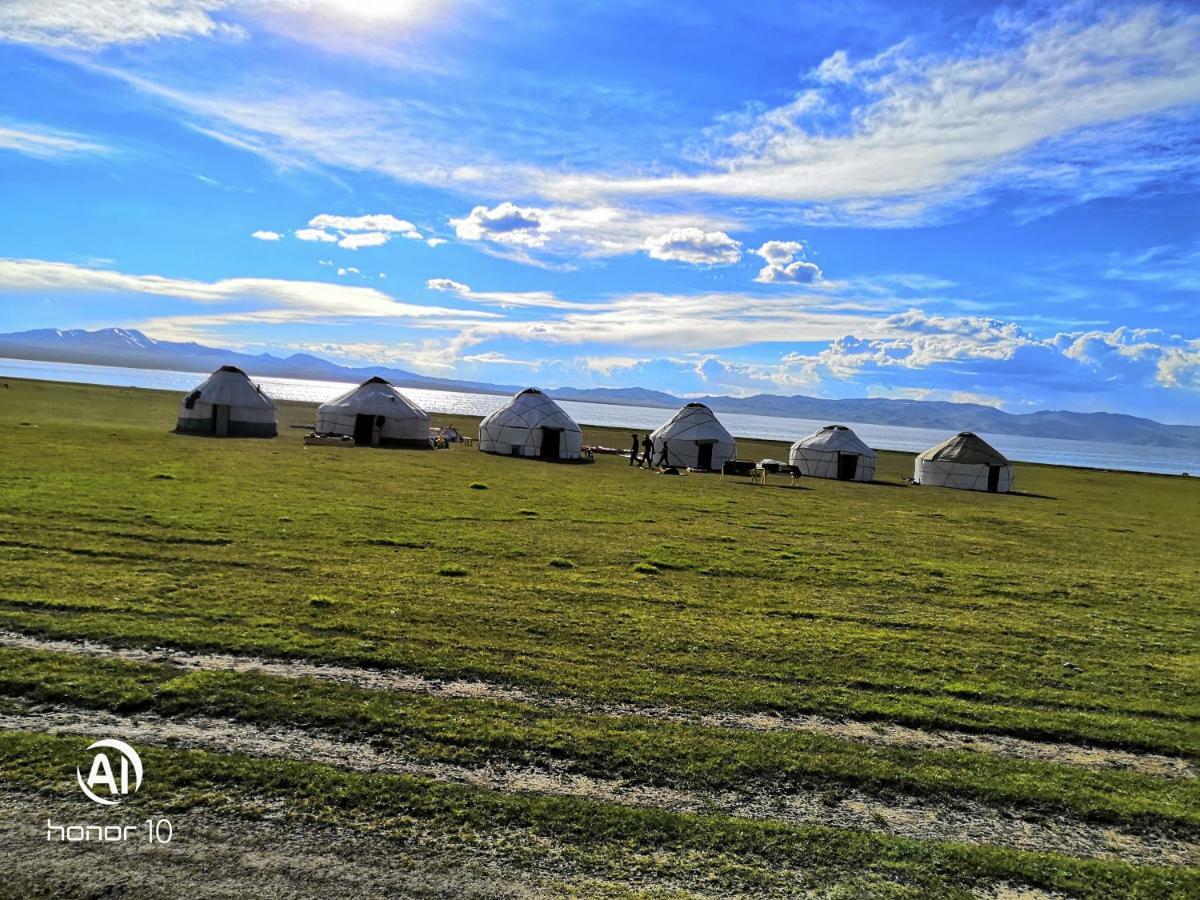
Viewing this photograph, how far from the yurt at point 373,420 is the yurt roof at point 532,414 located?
15.9ft

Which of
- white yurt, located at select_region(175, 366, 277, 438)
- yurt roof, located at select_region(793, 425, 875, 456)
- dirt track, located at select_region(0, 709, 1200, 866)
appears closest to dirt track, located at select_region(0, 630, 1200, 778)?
dirt track, located at select_region(0, 709, 1200, 866)

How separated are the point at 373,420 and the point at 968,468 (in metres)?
37.9

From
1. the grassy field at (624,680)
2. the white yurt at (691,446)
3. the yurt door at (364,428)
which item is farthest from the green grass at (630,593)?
the yurt door at (364,428)

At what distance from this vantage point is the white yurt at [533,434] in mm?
46750

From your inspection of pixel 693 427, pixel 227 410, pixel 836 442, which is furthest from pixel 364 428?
pixel 836 442

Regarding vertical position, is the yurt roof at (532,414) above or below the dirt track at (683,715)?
above

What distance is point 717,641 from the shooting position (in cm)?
1045

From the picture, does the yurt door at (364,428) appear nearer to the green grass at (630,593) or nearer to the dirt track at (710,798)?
the green grass at (630,593)

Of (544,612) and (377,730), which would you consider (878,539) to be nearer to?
(544,612)

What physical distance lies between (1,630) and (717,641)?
8793mm

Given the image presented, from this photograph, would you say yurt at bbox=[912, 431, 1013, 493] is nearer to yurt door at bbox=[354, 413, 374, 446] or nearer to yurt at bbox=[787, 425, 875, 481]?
yurt at bbox=[787, 425, 875, 481]

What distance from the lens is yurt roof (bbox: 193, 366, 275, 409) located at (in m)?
44.9

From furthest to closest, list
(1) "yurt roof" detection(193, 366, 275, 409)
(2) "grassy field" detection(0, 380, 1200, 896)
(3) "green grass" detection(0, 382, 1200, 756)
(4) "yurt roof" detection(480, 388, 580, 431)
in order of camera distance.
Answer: (4) "yurt roof" detection(480, 388, 580, 431), (1) "yurt roof" detection(193, 366, 275, 409), (3) "green grass" detection(0, 382, 1200, 756), (2) "grassy field" detection(0, 380, 1200, 896)

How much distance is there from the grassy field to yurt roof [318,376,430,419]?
26.7m
